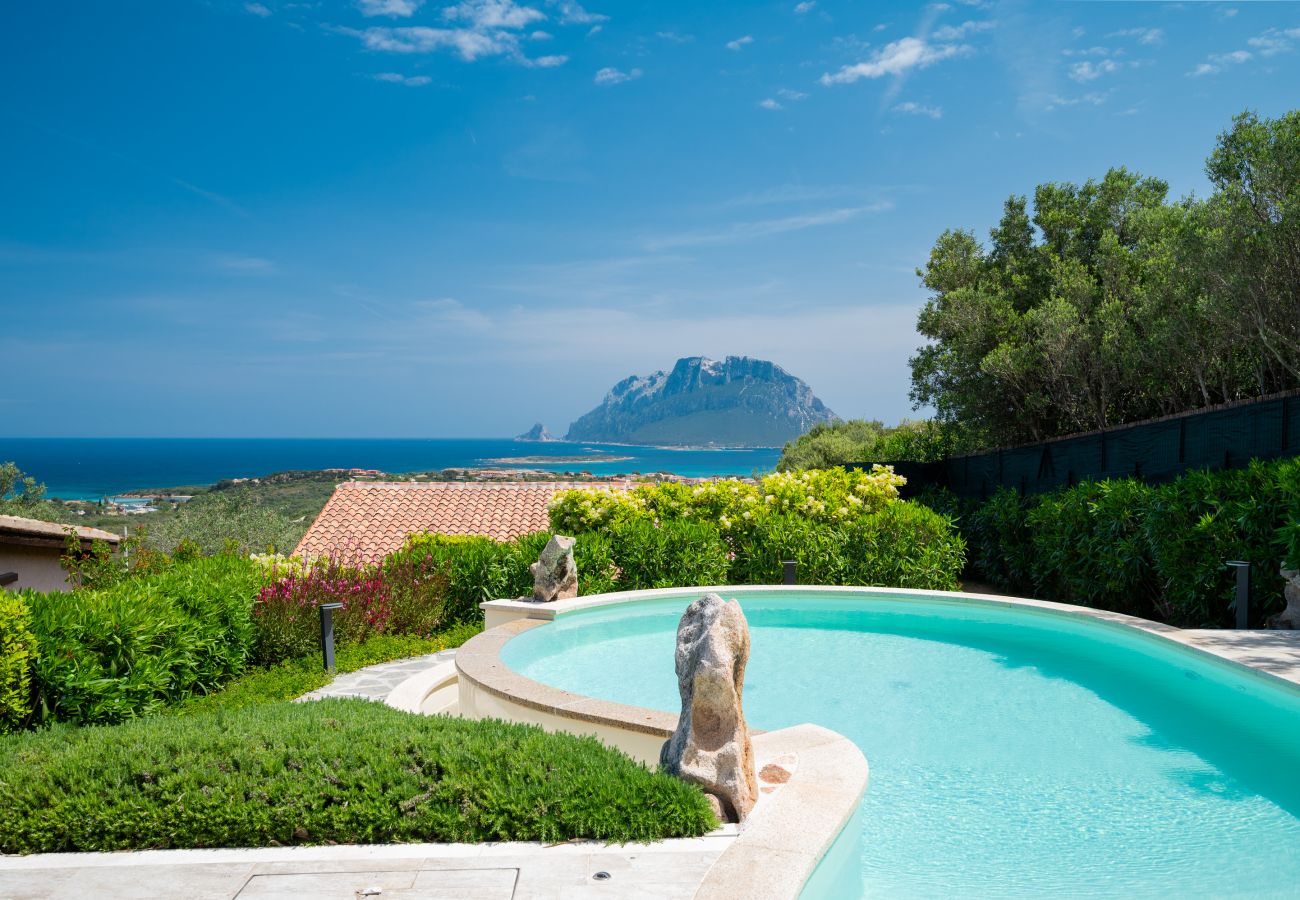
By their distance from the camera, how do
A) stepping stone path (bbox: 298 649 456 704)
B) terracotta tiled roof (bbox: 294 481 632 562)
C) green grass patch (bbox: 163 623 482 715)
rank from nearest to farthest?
green grass patch (bbox: 163 623 482 715) → stepping stone path (bbox: 298 649 456 704) → terracotta tiled roof (bbox: 294 481 632 562)

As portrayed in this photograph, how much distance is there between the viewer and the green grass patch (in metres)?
7.16

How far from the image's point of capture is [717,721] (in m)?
3.99

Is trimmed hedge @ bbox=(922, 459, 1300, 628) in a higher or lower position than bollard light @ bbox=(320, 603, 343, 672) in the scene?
higher

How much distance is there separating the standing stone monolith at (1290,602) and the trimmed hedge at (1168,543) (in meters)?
0.16

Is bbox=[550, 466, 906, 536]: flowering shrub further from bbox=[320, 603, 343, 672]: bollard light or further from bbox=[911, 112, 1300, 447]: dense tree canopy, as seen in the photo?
bbox=[911, 112, 1300, 447]: dense tree canopy

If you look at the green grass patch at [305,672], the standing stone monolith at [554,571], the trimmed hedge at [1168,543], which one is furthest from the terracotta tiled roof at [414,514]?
the trimmed hedge at [1168,543]

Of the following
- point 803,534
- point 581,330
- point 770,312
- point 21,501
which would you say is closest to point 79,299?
point 21,501

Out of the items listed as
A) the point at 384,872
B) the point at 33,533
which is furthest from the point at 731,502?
the point at 33,533

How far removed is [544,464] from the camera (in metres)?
150

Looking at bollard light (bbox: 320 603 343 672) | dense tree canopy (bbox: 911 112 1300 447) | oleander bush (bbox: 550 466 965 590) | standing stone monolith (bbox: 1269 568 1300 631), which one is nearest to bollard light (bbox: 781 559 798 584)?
oleander bush (bbox: 550 466 965 590)

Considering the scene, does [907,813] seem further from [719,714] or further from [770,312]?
[770,312]

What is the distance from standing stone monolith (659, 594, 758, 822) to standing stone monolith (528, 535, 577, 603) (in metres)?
5.24

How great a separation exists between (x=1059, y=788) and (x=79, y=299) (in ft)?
378

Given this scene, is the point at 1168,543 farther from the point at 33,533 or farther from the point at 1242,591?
the point at 33,533
